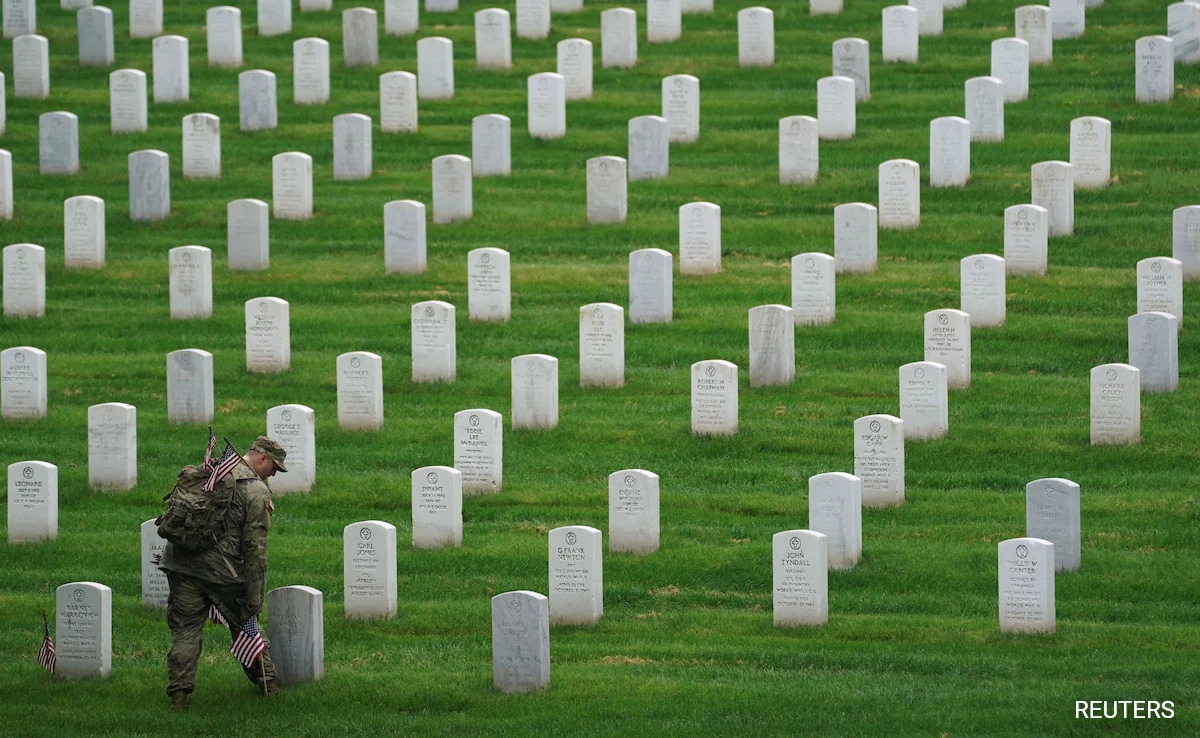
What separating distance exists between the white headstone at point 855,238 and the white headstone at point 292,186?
6516 millimetres

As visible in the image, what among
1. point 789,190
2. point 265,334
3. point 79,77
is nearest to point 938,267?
point 789,190

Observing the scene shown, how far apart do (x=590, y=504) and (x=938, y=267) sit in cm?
640

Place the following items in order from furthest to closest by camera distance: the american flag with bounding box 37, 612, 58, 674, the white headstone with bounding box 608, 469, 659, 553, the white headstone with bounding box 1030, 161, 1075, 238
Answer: the white headstone with bounding box 1030, 161, 1075, 238 < the white headstone with bounding box 608, 469, 659, 553 < the american flag with bounding box 37, 612, 58, 674

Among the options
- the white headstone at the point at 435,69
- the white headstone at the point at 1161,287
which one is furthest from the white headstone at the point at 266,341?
the white headstone at the point at 435,69

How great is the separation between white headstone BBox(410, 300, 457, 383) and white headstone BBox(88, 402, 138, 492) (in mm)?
3135

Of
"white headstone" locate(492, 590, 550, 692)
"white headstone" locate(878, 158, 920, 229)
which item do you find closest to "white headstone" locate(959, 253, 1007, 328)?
"white headstone" locate(878, 158, 920, 229)

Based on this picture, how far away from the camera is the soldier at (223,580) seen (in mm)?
11688

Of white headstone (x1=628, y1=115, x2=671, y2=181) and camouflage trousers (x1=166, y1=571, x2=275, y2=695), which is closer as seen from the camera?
camouflage trousers (x1=166, y1=571, x2=275, y2=695)

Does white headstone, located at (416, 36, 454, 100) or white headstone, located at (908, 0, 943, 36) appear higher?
white headstone, located at (908, 0, 943, 36)

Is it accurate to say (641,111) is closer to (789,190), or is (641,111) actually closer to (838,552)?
(789,190)

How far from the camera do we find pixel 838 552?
45.3 ft

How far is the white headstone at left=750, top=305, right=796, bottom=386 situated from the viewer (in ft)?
57.8

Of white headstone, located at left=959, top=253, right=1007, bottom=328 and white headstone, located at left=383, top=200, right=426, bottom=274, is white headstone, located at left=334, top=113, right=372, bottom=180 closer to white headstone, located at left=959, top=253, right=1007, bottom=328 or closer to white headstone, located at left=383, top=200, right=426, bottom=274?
white headstone, located at left=383, top=200, right=426, bottom=274

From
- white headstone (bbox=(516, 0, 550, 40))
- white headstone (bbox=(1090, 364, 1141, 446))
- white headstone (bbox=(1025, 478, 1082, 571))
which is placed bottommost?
white headstone (bbox=(1025, 478, 1082, 571))
